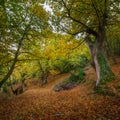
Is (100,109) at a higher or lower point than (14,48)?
lower

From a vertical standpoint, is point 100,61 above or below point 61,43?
below

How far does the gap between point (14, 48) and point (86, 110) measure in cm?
694

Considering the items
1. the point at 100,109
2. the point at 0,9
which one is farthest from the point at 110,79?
the point at 0,9

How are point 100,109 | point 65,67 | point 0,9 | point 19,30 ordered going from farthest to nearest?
point 65,67
point 19,30
point 0,9
point 100,109

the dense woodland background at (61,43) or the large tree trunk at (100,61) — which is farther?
the large tree trunk at (100,61)

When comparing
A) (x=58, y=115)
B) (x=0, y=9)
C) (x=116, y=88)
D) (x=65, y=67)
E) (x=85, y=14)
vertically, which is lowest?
(x=58, y=115)

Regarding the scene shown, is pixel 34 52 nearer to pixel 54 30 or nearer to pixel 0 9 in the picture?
pixel 54 30

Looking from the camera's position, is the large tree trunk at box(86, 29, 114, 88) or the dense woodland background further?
the large tree trunk at box(86, 29, 114, 88)

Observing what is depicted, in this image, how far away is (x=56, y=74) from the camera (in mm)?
36656

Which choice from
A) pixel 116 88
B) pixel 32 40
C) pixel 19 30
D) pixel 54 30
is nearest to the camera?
pixel 19 30

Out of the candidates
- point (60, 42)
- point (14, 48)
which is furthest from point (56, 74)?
point (14, 48)

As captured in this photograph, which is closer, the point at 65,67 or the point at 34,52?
the point at 34,52

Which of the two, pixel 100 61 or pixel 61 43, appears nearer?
pixel 100 61

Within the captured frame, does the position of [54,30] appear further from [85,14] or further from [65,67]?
[65,67]
